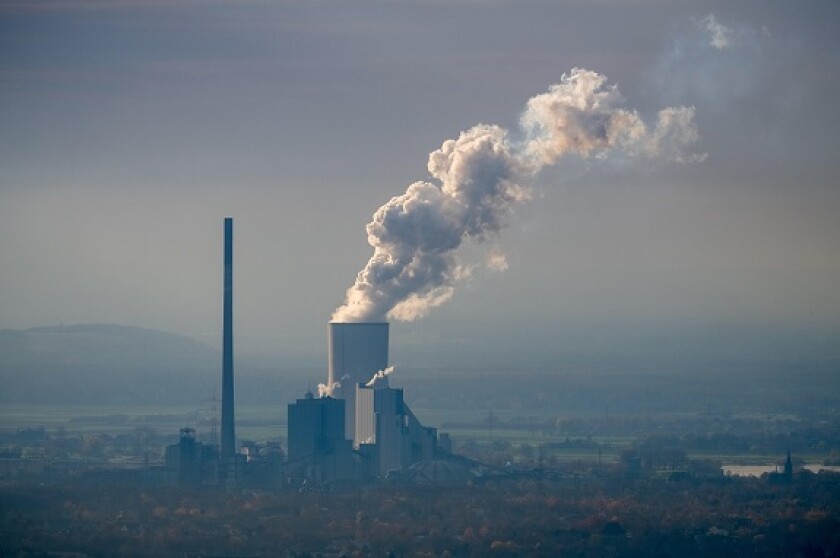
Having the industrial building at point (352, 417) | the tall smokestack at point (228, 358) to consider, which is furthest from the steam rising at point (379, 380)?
the tall smokestack at point (228, 358)

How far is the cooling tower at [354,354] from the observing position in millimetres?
79625

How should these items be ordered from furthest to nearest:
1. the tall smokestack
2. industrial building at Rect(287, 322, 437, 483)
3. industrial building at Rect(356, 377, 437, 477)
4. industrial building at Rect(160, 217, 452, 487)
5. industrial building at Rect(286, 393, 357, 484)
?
the tall smokestack, industrial building at Rect(286, 393, 357, 484), industrial building at Rect(160, 217, 452, 487), industrial building at Rect(287, 322, 437, 483), industrial building at Rect(356, 377, 437, 477)

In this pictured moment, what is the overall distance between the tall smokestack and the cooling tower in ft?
16.8

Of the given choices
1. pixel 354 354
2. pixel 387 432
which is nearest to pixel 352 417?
pixel 387 432

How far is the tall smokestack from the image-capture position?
275 ft

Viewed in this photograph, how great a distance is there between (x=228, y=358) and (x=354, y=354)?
7.16m

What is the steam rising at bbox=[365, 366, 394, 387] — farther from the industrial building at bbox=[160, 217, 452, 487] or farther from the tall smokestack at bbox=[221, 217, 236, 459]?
the tall smokestack at bbox=[221, 217, 236, 459]

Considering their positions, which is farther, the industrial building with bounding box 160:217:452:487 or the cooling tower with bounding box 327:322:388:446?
the industrial building with bounding box 160:217:452:487

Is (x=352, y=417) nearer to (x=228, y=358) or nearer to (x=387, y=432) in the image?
(x=387, y=432)

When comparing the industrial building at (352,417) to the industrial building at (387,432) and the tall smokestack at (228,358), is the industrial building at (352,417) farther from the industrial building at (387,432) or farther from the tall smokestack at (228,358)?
the tall smokestack at (228,358)

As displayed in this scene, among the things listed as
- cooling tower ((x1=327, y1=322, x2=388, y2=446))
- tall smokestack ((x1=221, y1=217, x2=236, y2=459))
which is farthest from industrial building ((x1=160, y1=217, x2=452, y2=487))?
tall smokestack ((x1=221, y1=217, x2=236, y2=459))

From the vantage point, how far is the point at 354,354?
80.2m

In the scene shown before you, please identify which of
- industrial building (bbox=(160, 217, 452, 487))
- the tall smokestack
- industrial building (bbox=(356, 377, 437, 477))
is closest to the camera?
industrial building (bbox=(356, 377, 437, 477))

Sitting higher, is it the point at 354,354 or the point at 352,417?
the point at 354,354
